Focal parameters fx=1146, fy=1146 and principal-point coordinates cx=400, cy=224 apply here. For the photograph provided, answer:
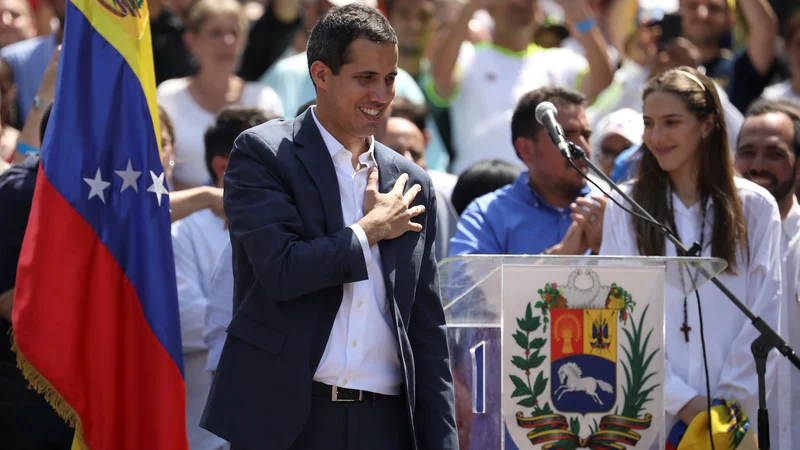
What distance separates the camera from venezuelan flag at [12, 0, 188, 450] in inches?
203

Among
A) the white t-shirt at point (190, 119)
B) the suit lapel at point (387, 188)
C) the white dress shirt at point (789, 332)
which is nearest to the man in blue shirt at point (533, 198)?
the white dress shirt at point (789, 332)

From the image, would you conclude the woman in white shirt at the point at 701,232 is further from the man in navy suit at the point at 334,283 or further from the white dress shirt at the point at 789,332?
the man in navy suit at the point at 334,283

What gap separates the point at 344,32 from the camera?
3.94m

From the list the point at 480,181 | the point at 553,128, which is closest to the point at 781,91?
the point at 480,181

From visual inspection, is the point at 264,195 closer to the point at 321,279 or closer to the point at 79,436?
the point at 321,279

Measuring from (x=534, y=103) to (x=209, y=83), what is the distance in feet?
8.63

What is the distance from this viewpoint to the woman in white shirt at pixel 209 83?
8.02 metres

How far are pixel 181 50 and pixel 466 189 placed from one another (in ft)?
9.62

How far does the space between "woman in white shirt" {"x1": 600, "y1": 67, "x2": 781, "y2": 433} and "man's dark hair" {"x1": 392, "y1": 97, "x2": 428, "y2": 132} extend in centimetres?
281

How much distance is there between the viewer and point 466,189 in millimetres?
7387

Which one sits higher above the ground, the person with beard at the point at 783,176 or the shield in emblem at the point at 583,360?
the person with beard at the point at 783,176

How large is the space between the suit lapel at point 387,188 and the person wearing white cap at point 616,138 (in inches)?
149

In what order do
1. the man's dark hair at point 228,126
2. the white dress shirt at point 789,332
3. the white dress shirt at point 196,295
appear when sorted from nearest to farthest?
the white dress shirt at point 789,332
the white dress shirt at point 196,295
the man's dark hair at point 228,126

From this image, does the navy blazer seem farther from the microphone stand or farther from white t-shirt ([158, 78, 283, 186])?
white t-shirt ([158, 78, 283, 186])
